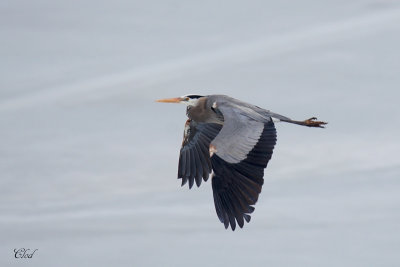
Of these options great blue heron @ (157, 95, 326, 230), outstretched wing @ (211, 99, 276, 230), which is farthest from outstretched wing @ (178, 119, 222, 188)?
outstretched wing @ (211, 99, 276, 230)

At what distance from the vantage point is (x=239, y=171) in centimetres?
832

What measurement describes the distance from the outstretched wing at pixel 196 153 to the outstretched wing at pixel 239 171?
1107mm

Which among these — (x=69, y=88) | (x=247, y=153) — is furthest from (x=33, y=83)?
(x=247, y=153)

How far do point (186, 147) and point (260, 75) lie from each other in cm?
274

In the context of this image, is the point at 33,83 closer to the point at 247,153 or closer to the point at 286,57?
the point at 286,57

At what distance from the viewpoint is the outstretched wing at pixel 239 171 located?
8.25 m

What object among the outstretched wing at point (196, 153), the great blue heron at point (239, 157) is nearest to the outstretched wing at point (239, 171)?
the great blue heron at point (239, 157)

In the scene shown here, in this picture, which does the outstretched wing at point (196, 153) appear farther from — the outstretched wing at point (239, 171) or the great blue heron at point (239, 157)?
the outstretched wing at point (239, 171)

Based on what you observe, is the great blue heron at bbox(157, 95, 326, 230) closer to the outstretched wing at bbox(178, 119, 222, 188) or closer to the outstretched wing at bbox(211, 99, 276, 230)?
the outstretched wing at bbox(211, 99, 276, 230)

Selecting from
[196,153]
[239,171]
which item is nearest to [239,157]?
[239,171]

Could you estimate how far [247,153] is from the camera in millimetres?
8328

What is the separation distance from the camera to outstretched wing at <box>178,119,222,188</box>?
9562 millimetres

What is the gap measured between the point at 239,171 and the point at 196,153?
55.3 inches

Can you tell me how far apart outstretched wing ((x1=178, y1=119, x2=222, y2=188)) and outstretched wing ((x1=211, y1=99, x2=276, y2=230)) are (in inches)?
43.6
